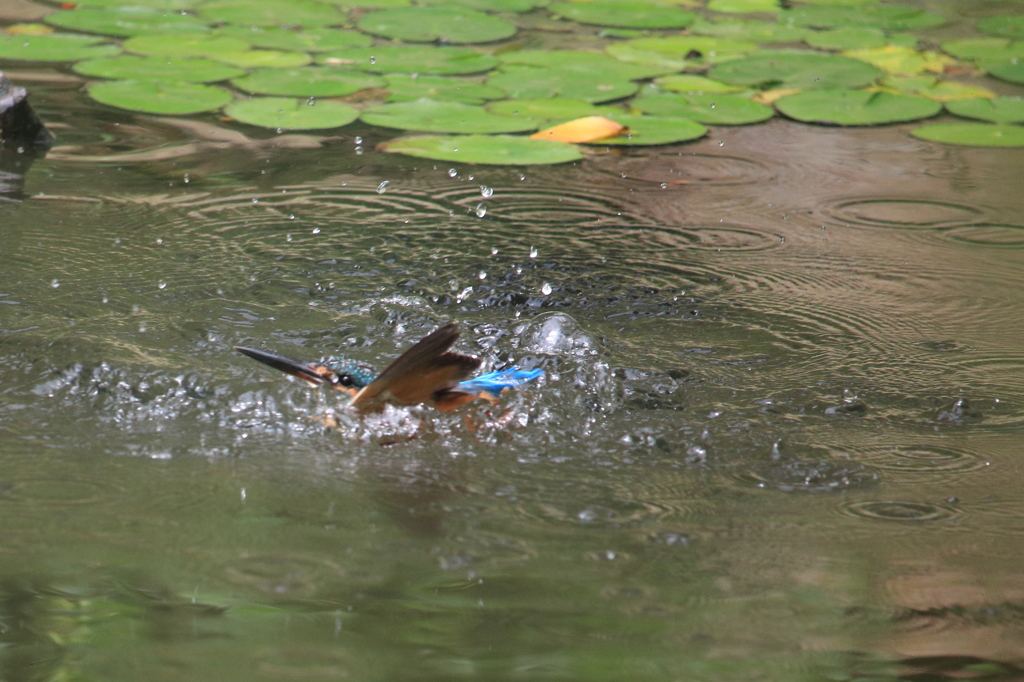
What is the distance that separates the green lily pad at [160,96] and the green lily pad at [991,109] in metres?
2.96

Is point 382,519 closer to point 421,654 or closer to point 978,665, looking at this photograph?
point 421,654

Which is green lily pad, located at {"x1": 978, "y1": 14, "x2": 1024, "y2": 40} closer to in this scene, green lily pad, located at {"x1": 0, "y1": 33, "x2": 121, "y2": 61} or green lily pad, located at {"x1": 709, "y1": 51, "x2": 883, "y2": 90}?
green lily pad, located at {"x1": 709, "y1": 51, "x2": 883, "y2": 90}

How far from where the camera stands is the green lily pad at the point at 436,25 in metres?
5.21

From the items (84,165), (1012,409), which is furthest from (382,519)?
(84,165)

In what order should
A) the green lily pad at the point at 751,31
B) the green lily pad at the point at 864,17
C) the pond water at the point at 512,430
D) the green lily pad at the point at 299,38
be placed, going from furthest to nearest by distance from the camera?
1. the green lily pad at the point at 864,17
2. the green lily pad at the point at 751,31
3. the green lily pad at the point at 299,38
4. the pond water at the point at 512,430

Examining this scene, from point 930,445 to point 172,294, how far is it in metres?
1.71

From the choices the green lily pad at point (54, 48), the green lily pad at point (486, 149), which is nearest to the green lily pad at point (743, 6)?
the green lily pad at point (486, 149)

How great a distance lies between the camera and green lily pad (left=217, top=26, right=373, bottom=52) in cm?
488

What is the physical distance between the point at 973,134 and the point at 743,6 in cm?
232

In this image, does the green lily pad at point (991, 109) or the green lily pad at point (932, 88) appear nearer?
the green lily pad at point (991, 109)

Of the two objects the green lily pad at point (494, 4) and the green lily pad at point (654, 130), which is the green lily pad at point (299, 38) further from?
the green lily pad at point (654, 130)

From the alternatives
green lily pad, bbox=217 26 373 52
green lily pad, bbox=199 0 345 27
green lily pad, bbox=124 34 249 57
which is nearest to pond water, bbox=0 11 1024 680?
green lily pad, bbox=124 34 249 57

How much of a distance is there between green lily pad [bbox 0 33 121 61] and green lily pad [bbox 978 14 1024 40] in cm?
441

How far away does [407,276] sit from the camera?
276cm
